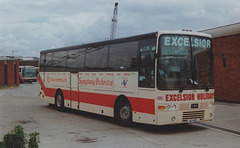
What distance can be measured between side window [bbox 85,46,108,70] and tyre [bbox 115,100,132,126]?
1716mm

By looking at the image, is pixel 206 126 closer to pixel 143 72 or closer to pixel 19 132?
pixel 143 72

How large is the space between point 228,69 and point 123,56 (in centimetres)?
920

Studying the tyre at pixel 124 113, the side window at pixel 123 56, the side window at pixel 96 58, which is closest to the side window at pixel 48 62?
the side window at pixel 96 58

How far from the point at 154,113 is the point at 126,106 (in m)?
1.61

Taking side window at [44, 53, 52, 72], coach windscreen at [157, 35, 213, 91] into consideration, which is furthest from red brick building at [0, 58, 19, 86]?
coach windscreen at [157, 35, 213, 91]

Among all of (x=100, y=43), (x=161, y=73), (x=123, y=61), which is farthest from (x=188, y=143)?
(x=100, y=43)

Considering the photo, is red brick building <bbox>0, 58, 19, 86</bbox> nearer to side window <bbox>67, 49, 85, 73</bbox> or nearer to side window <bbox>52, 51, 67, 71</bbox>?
side window <bbox>52, 51, 67, 71</bbox>

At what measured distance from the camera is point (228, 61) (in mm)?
18156

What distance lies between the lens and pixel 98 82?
1261cm

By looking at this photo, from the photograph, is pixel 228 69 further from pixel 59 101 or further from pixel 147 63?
pixel 147 63

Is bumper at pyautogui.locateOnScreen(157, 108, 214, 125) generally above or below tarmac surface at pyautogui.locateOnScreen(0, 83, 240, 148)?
above

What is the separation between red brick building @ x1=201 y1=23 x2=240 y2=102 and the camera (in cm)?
1753

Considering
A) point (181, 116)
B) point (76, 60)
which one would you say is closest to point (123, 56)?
point (181, 116)

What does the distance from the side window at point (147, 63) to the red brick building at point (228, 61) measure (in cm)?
885
